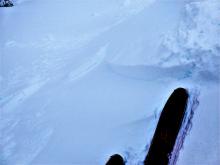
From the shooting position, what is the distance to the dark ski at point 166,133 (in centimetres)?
179

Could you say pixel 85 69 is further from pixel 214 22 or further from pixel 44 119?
pixel 214 22

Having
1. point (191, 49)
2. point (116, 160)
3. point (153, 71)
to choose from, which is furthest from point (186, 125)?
point (191, 49)

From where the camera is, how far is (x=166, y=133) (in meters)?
1.87

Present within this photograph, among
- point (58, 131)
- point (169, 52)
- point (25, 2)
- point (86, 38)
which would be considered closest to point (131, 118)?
point (58, 131)

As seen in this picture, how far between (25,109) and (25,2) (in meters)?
3.32

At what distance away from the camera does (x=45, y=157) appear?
2.34 meters

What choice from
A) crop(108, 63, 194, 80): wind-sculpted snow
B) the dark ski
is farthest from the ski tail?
crop(108, 63, 194, 80): wind-sculpted snow

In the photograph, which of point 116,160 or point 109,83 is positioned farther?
point 109,83

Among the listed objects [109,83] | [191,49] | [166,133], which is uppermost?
[191,49]

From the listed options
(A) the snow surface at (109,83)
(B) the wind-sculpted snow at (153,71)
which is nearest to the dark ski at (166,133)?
(A) the snow surface at (109,83)

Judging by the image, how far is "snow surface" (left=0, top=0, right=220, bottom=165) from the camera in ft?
7.36

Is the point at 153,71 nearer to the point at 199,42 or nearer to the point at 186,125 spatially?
the point at 199,42

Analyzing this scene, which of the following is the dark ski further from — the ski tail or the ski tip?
the ski tip

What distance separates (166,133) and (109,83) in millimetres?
1126
